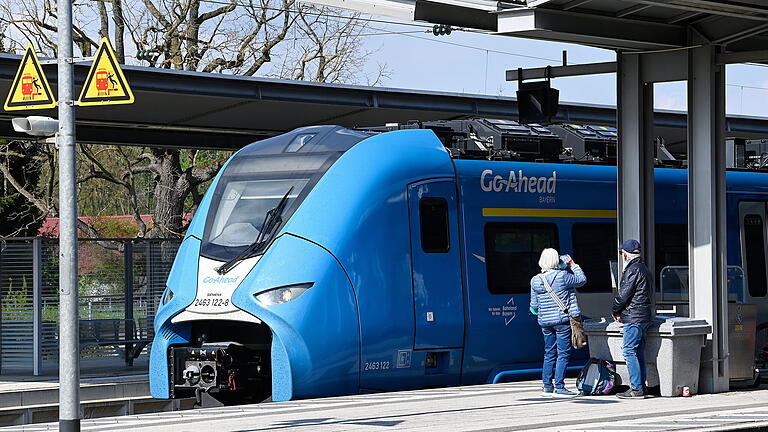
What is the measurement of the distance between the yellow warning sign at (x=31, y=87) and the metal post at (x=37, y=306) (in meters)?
10.2

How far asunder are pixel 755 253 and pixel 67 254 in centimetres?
1112

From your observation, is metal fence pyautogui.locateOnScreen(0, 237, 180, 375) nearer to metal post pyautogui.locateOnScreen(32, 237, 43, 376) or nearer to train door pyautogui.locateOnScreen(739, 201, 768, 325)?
metal post pyautogui.locateOnScreen(32, 237, 43, 376)

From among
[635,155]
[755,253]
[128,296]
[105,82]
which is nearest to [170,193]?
[128,296]

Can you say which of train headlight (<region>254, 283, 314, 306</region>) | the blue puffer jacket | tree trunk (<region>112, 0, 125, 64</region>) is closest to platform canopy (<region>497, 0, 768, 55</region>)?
the blue puffer jacket

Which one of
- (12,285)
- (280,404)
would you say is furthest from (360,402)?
(12,285)

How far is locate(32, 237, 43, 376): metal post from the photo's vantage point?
62.4 feet

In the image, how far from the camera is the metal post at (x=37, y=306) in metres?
19.0

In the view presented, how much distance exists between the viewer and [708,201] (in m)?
12.9

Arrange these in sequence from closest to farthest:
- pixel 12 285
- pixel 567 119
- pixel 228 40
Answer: pixel 12 285 < pixel 567 119 < pixel 228 40

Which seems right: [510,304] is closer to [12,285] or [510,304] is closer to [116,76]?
[116,76]

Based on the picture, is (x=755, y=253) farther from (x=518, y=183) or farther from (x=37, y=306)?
(x=37, y=306)

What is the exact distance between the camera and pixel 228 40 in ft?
101

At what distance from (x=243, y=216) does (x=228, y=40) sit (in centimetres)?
1751

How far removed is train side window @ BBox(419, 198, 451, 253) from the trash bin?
7.15 ft
